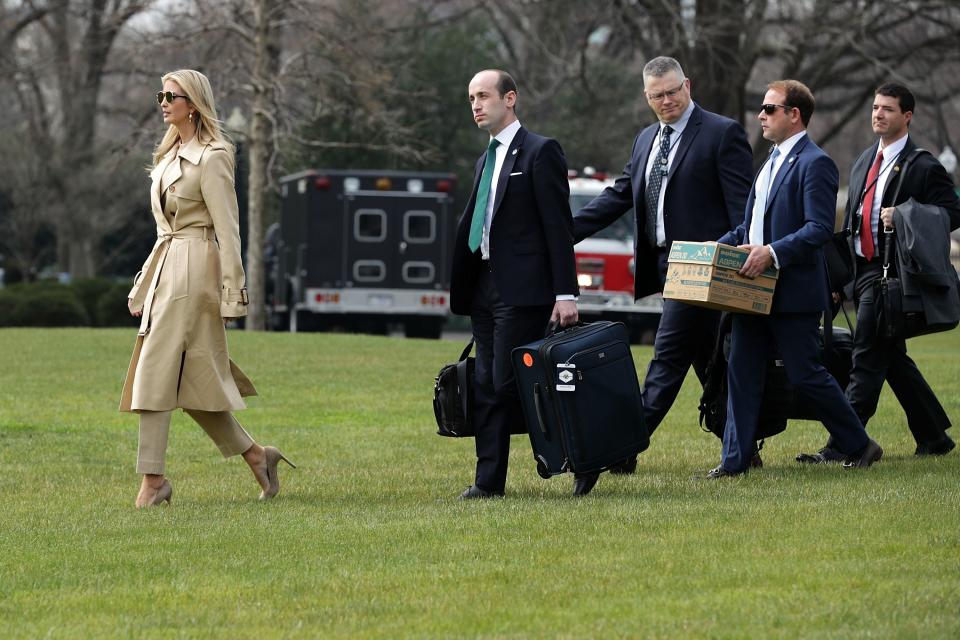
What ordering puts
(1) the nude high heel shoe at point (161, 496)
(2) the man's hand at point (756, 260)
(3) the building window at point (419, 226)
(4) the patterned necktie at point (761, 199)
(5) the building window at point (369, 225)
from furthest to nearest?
(3) the building window at point (419, 226) < (5) the building window at point (369, 225) < (4) the patterned necktie at point (761, 199) < (1) the nude high heel shoe at point (161, 496) < (2) the man's hand at point (756, 260)

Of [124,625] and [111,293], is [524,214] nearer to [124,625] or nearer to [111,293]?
Answer: [124,625]

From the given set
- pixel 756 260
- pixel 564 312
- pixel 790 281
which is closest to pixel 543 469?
pixel 564 312

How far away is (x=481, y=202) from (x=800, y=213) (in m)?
1.55

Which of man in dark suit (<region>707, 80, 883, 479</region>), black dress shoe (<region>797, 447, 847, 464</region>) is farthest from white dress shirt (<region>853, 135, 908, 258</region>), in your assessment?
black dress shoe (<region>797, 447, 847, 464</region>)

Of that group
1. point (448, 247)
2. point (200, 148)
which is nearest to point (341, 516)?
point (200, 148)

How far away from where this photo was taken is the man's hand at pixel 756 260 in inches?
310

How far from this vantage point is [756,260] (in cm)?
787

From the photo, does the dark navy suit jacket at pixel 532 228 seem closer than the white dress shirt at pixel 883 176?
Yes

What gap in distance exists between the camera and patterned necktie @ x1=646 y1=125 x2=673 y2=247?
849 cm

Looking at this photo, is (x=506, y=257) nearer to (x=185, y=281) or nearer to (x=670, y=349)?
(x=670, y=349)

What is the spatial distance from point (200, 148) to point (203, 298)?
0.71m

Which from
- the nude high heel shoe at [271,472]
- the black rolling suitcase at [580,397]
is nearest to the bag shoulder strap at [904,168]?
the black rolling suitcase at [580,397]

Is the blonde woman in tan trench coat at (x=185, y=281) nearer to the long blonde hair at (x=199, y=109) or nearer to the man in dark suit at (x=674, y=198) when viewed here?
the long blonde hair at (x=199, y=109)

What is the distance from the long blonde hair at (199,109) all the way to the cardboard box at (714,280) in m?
2.21
